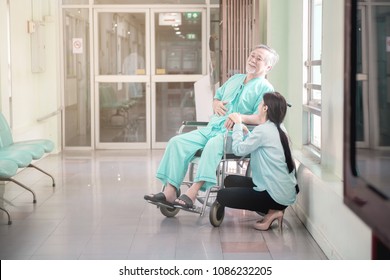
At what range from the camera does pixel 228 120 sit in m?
4.63

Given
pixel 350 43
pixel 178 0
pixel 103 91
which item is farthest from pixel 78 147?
pixel 350 43

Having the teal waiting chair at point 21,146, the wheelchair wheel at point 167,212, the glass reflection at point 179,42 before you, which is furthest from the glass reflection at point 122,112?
the wheelchair wheel at point 167,212

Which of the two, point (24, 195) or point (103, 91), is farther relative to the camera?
point (103, 91)

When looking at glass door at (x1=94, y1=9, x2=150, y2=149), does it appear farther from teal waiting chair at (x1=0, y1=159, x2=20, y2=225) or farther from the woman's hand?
the woman's hand

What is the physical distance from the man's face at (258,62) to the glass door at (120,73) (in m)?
3.99

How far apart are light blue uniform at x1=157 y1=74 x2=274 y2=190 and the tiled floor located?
0.91ft

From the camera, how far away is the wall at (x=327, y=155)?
3.26m

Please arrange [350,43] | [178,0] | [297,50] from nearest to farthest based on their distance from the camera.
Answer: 1. [350,43]
2. [297,50]
3. [178,0]

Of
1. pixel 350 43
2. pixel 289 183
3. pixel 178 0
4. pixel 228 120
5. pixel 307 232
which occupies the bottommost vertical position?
pixel 307 232

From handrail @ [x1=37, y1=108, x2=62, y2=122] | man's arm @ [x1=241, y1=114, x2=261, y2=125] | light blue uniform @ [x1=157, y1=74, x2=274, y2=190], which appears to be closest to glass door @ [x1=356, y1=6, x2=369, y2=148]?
light blue uniform @ [x1=157, y1=74, x2=274, y2=190]

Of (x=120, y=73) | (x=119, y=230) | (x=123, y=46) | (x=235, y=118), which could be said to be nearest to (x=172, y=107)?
(x=120, y=73)

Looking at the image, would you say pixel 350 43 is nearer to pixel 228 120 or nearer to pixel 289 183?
pixel 289 183

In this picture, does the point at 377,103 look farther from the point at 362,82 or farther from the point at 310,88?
the point at 310,88

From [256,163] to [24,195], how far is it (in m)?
2.06
